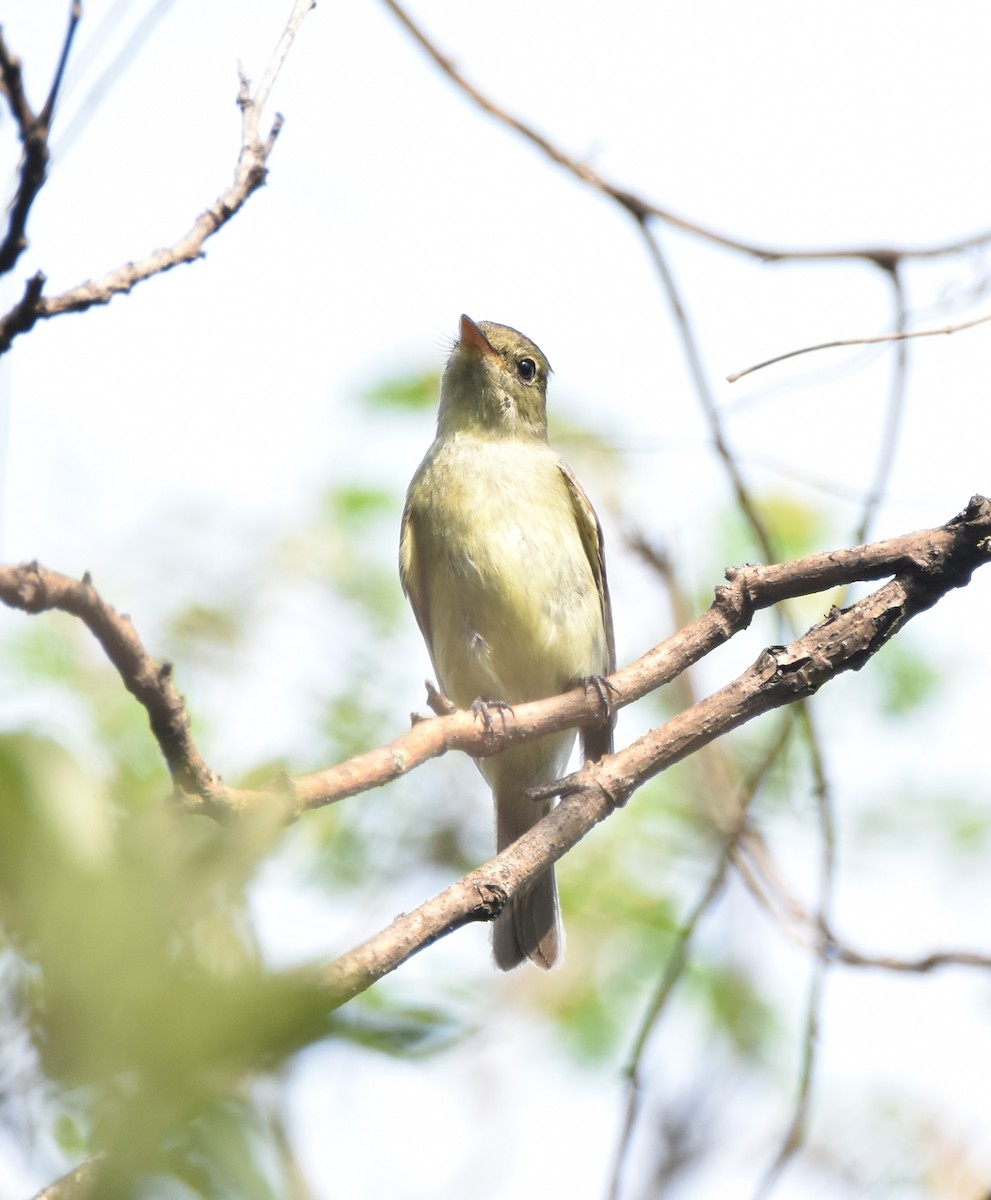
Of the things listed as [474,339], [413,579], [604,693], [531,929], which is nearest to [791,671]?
[604,693]

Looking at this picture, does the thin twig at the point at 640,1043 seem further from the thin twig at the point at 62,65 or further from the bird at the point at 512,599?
the thin twig at the point at 62,65

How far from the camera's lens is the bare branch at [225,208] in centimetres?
221

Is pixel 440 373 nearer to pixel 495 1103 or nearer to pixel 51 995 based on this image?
pixel 495 1103

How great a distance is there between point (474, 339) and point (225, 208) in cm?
430

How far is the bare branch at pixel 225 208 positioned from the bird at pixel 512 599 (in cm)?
310

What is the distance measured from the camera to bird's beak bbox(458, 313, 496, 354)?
21.7 feet

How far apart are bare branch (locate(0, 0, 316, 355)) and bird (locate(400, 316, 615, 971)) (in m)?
3.10

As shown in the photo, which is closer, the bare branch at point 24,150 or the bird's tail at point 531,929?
the bare branch at point 24,150

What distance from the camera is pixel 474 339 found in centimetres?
669

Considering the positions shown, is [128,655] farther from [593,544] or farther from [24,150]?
[593,544]

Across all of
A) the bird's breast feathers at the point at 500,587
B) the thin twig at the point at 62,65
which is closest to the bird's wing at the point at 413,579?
the bird's breast feathers at the point at 500,587

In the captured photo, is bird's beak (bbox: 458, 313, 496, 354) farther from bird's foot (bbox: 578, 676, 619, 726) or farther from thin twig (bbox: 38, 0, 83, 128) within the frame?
thin twig (bbox: 38, 0, 83, 128)

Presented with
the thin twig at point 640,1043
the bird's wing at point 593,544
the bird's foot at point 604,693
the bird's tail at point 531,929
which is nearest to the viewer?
the bird's foot at point 604,693

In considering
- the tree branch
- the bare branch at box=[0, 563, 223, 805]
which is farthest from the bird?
the bare branch at box=[0, 563, 223, 805]
